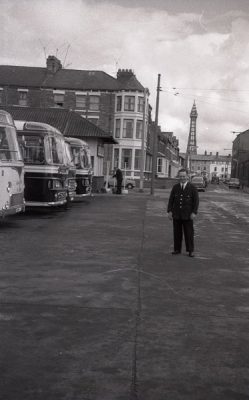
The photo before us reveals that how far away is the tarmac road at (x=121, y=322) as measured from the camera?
13.8 feet

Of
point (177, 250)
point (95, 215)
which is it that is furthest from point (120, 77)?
point (177, 250)

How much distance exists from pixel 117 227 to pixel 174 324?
962 cm

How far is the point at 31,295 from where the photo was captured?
22.6 feet

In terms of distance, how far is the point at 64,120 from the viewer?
137 ft

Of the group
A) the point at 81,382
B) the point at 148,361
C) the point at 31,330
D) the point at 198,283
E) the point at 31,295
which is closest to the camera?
the point at 81,382

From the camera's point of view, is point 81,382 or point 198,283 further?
point 198,283

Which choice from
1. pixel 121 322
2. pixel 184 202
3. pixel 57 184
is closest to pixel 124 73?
pixel 57 184

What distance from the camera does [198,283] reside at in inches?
317

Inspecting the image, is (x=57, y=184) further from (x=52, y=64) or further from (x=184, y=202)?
(x=52, y=64)

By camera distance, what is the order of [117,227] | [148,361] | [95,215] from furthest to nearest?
[95,215], [117,227], [148,361]

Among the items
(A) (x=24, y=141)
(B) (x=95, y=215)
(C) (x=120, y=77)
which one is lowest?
(B) (x=95, y=215)

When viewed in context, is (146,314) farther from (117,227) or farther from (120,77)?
(120,77)

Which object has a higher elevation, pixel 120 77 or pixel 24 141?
pixel 120 77

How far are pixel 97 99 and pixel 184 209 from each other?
1840 inches
